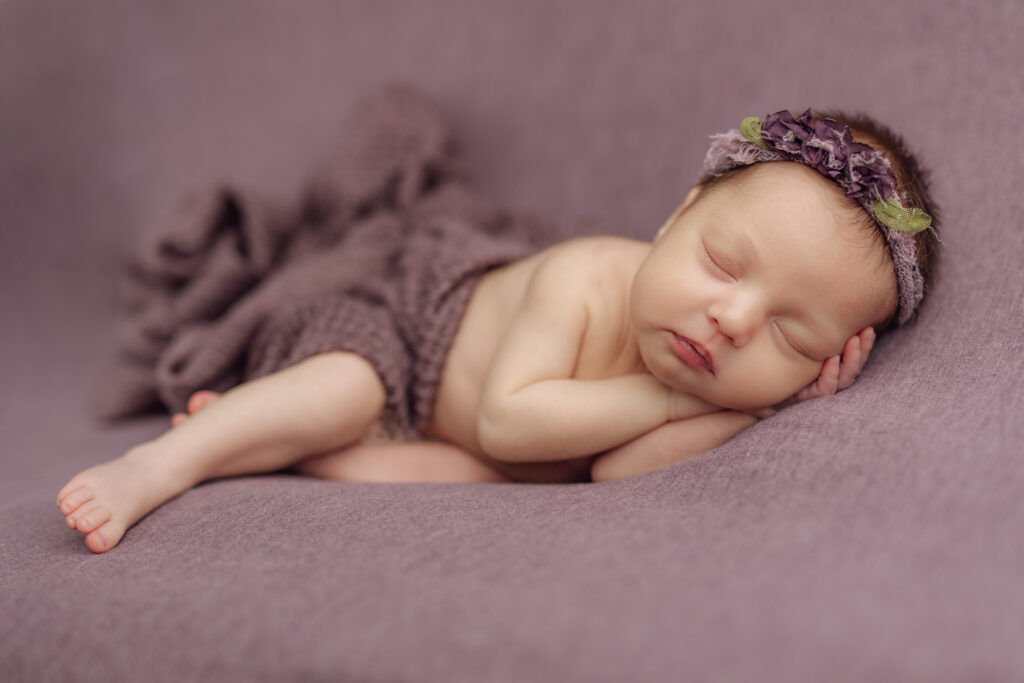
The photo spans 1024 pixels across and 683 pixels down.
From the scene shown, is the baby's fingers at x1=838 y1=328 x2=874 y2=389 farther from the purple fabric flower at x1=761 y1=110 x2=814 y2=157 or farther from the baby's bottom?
the baby's bottom

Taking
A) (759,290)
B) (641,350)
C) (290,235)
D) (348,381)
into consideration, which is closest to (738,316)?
(759,290)

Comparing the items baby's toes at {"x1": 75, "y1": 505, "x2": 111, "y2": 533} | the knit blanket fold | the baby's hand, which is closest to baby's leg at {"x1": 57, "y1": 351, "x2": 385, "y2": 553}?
baby's toes at {"x1": 75, "y1": 505, "x2": 111, "y2": 533}

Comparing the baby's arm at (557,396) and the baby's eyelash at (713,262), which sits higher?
the baby's eyelash at (713,262)

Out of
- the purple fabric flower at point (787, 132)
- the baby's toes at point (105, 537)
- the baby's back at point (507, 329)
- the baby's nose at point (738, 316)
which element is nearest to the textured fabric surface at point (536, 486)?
the baby's toes at point (105, 537)

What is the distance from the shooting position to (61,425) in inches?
68.9

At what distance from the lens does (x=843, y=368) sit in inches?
46.1

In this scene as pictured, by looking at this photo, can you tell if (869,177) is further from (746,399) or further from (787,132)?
(746,399)

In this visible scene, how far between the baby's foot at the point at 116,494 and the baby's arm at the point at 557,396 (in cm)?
45

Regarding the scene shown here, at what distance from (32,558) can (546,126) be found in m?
1.32

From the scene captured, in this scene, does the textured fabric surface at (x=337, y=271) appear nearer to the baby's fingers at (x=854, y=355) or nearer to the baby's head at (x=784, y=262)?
the baby's head at (x=784, y=262)

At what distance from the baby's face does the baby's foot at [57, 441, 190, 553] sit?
2.27 feet

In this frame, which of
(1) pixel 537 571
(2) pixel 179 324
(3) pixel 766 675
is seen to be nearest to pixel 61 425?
(2) pixel 179 324

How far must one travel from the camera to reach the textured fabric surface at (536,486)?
2.38ft

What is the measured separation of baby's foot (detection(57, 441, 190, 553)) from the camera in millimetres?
1035
